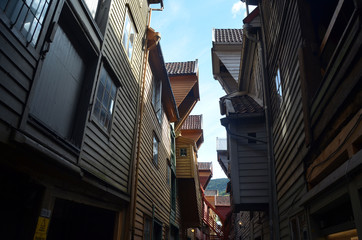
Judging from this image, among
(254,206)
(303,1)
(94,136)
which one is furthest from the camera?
(254,206)

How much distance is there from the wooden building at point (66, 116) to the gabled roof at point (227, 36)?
7.06 metres

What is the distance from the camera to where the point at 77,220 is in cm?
687

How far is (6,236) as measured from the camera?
3758mm

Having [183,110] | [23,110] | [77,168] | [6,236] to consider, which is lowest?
[6,236]

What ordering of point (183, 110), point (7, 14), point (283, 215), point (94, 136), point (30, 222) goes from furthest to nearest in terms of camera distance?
point (183, 110), point (283, 215), point (94, 136), point (30, 222), point (7, 14)

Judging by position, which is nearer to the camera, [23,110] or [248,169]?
[23,110]

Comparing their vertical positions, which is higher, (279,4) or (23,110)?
(279,4)

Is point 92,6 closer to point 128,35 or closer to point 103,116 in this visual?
point 128,35

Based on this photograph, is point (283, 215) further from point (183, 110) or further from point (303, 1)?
point (183, 110)

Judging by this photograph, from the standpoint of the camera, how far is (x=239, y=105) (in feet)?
33.3

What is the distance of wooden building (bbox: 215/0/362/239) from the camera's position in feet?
9.93

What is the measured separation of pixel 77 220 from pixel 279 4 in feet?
22.5

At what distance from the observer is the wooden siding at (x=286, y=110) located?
512 cm

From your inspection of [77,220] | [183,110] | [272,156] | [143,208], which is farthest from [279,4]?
[183,110]
